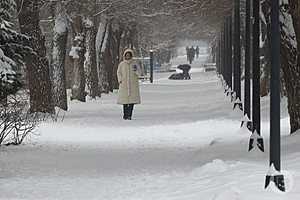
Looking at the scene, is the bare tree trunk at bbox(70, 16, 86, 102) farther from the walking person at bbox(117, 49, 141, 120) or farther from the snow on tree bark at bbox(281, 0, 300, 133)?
the snow on tree bark at bbox(281, 0, 300, 133)

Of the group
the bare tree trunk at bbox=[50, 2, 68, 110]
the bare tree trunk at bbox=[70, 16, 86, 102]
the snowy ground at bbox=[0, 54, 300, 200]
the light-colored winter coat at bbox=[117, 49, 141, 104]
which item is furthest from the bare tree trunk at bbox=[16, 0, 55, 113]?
the bare tree trunk at bbox=[70, 16, 86, 102]

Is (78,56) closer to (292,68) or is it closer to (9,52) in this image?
(292,68)

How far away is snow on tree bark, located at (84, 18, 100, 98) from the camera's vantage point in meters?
33.7

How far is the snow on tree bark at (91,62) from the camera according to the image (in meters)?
33.7

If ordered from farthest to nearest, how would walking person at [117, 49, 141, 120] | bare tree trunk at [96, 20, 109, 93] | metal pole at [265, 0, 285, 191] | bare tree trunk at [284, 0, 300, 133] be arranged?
bare tree trunk at [96, 20, 109, 93], walking person at [117, 49, 141, 120], bare tree trunk at [284, 0, 300, 133], metal pole at [265, 0, 285, 191]

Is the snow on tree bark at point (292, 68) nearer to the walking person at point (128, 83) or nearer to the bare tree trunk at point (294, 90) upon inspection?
the bare tree trunk at point (294, 90)

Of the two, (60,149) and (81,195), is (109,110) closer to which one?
(60,149)

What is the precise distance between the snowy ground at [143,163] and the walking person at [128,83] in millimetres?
1567

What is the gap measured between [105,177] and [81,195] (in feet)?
4.81

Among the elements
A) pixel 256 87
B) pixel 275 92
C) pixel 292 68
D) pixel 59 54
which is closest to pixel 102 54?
pixel 59 54

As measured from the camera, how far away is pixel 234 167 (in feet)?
31.8

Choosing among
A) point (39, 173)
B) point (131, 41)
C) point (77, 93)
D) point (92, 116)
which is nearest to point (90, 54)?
point (77, 93)

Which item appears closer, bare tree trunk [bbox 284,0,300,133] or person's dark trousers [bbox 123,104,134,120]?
bare tree trunk [bbox 284,0,300,133]

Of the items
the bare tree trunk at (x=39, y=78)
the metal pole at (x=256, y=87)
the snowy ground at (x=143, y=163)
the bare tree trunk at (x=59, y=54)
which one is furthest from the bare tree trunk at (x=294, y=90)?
the bare tree trunk at (x=59, y=54)
